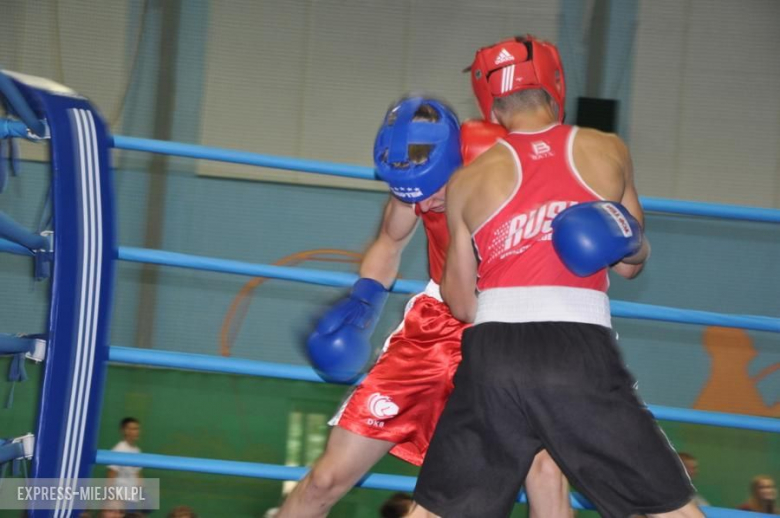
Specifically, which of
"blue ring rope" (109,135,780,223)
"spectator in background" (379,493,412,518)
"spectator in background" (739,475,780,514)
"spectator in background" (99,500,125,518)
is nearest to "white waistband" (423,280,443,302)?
"blue ring rope" (109,135,780,223)

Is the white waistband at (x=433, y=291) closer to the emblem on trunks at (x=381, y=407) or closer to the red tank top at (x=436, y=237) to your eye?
the red tank top at (x=436, y=237)

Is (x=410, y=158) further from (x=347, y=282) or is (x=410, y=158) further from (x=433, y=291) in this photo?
(x=347, y=282)

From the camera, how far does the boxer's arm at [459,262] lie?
2000mm

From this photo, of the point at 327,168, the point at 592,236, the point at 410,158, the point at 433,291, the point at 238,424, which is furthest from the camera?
the point at 238,424

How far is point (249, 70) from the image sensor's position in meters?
7.06

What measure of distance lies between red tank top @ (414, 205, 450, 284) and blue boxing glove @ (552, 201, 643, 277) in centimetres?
57

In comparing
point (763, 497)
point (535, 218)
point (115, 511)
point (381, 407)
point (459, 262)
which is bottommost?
point (115, 511)

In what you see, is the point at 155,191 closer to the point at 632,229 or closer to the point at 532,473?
the point at 532,473

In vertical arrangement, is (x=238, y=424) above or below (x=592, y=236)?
below

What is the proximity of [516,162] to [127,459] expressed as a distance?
1.37m

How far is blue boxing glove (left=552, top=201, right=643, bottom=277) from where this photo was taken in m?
1.75

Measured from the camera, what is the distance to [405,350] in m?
2.39

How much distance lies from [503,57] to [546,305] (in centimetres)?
57

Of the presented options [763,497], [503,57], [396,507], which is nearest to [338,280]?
[503,57]
